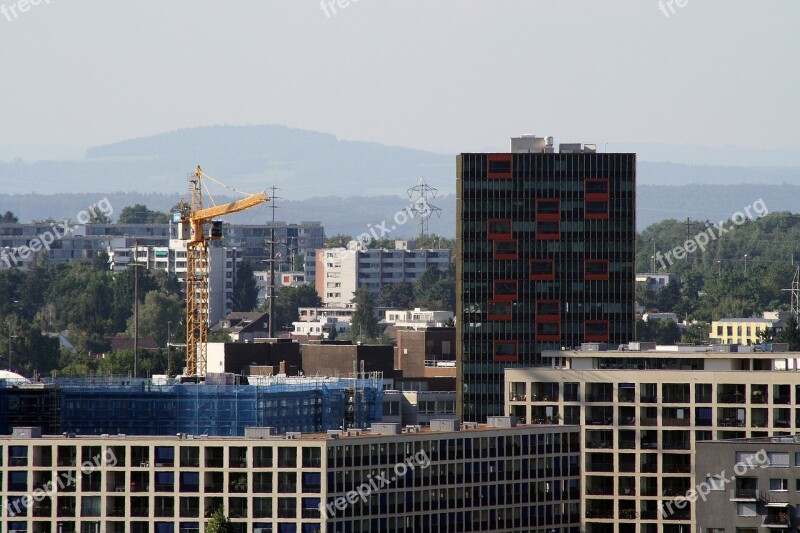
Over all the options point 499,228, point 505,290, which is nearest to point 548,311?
point 505,290

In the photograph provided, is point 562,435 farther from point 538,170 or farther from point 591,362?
point 538,170

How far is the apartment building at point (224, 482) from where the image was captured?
12738 centimetres

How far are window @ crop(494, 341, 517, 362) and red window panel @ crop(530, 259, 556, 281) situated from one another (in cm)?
595

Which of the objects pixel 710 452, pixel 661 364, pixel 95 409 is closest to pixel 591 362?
pixel 661 364

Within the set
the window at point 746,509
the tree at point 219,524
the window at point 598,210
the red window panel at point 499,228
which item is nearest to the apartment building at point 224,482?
the tree at point 219,524

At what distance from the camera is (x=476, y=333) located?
643ft

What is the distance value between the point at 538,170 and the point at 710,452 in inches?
3368

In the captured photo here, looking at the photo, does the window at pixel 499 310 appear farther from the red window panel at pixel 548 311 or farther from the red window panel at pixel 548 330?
the red window panel at pixel 548 330

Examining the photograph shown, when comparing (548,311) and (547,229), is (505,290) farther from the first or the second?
(547,229)

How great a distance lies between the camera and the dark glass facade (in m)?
195

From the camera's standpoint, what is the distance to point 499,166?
195250 mm

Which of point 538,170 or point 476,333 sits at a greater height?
point 538,170

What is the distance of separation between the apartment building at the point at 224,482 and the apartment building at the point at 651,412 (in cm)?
2224

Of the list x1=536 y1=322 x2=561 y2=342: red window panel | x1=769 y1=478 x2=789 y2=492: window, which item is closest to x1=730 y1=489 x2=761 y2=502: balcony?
x1=769 y1=478 x2=789 y2=492: window
